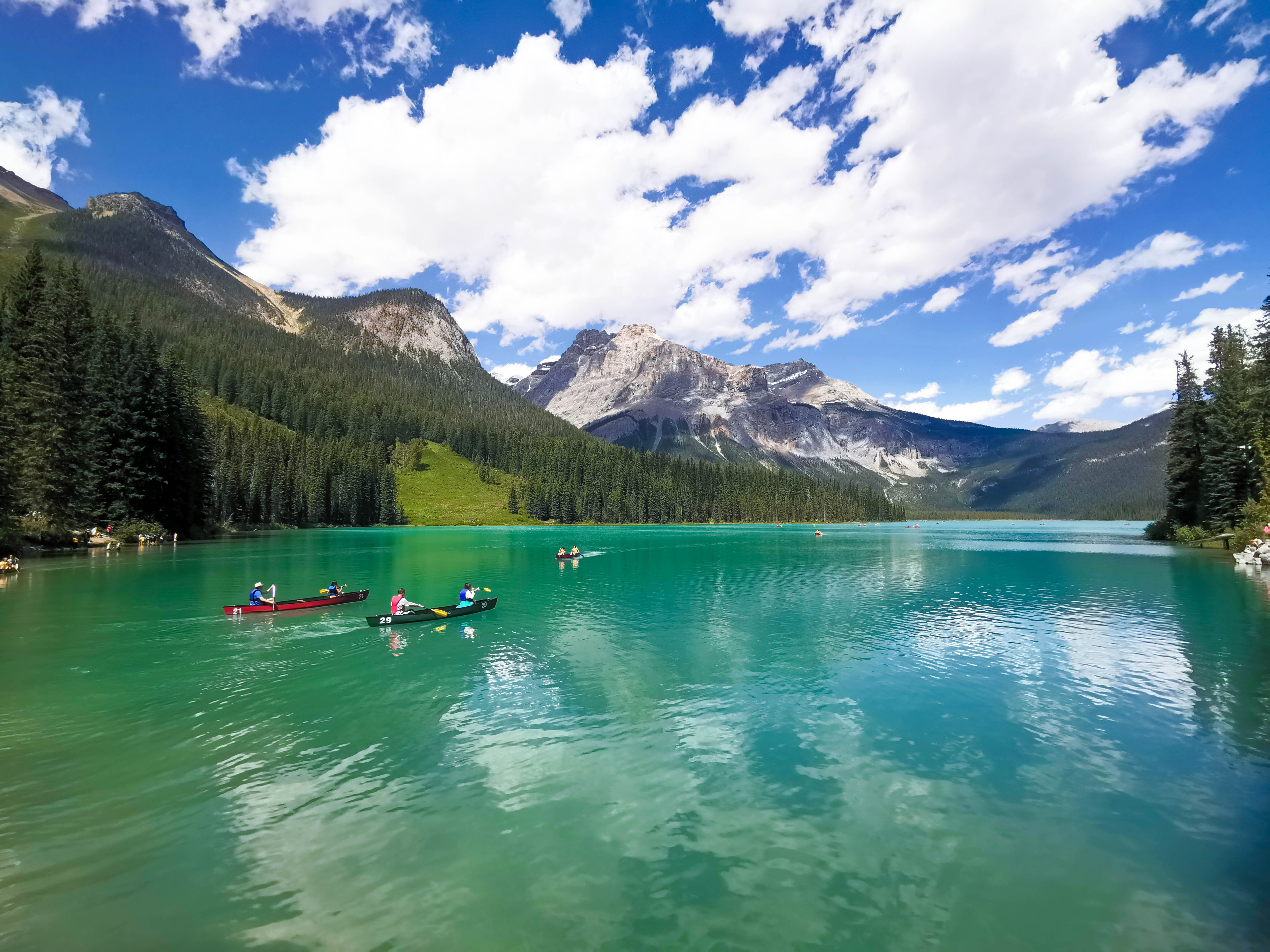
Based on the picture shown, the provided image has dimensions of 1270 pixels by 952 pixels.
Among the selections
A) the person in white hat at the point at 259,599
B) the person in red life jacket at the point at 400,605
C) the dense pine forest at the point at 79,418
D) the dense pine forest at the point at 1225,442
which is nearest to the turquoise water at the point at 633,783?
the person in red life jacket at the point at 400,605

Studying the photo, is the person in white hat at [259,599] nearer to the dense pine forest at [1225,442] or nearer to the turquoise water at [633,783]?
the turquoise water at [633,783]

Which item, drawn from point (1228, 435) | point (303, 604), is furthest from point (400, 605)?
point (1228, 435)

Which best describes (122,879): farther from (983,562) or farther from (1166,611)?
(983,562)

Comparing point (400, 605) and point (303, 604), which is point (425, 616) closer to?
point (400, 605)

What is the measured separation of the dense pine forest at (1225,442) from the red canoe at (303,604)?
102m

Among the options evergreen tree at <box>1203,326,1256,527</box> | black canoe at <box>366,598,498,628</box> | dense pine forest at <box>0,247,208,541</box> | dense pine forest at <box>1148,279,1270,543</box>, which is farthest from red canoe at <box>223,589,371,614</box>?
evergreen tree at <box>1203,326,1256,527</box>

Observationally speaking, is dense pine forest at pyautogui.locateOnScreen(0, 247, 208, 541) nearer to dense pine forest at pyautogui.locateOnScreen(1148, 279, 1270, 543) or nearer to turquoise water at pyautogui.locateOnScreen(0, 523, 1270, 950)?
turquoise water at pyautogui.locateOnScreen(0, 523, 1270, 950)

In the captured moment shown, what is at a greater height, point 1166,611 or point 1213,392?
point 1213,392

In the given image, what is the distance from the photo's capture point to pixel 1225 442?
84625 mm

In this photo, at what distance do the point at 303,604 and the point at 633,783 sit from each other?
3718 cm

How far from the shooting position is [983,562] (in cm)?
8738

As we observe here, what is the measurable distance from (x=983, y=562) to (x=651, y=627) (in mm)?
69876

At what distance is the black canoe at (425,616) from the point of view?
38906 mm

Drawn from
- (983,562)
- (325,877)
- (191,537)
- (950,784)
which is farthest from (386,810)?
(191,537)
